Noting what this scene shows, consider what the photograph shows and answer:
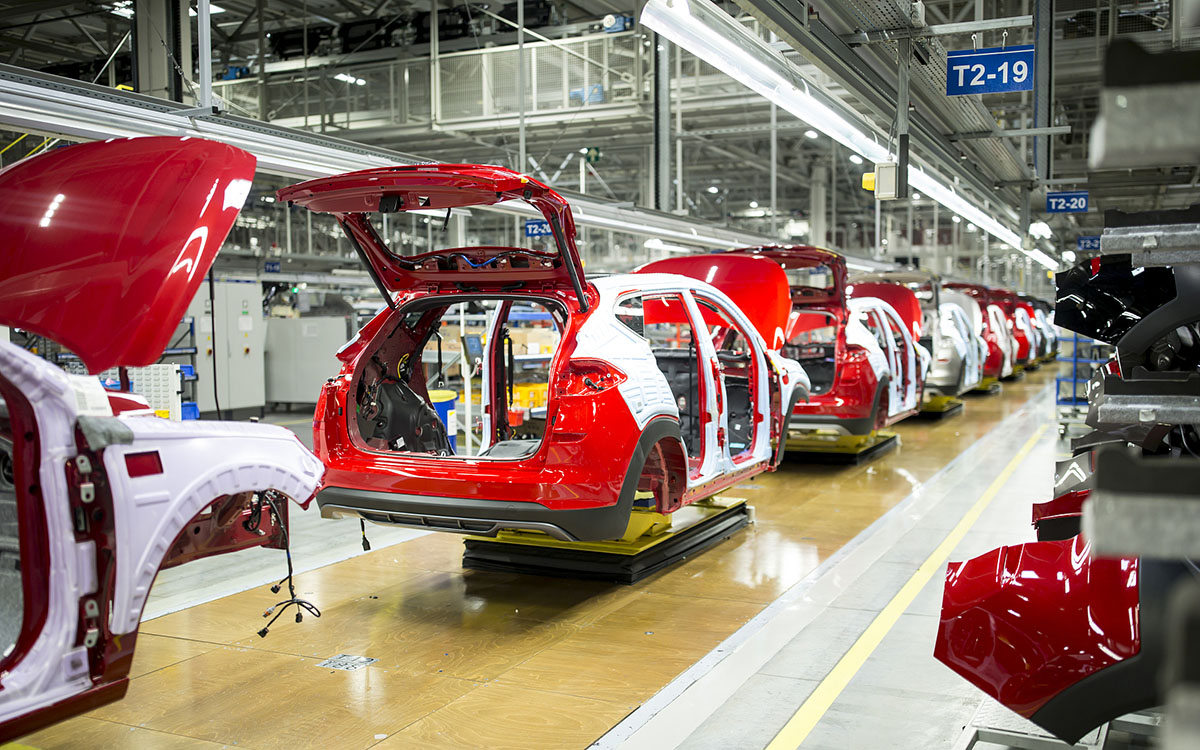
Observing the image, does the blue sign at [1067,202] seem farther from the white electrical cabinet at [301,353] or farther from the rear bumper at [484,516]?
the rear bumper at [484,516]

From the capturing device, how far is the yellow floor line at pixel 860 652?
3.60 meters

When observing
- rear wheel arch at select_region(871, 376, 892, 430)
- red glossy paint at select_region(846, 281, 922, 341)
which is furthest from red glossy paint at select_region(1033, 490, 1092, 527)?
red glossy paint at select_region(846, 281, 922, 341)

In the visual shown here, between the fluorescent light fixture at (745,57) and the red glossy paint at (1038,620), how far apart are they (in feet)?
11.1

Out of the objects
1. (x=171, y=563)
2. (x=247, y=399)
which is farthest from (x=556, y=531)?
(x=247, y=399)

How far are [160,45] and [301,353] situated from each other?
7240 millimetres

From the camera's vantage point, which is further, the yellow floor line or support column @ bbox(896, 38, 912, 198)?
support column @ bbox(896, 38, 912, 198)

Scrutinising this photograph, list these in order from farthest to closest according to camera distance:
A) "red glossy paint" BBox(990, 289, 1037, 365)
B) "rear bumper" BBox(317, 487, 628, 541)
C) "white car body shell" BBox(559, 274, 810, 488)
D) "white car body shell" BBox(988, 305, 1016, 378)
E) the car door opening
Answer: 1. "red glossy paint" BBox(990, 289, 1037, 365)
2. "white car body shell" BBox(988, 305, 1016, 378)
3. the car door opening
4. "white car body shell" BBox(559, 274, 810, 488)
5. "rear bumper" BBox(317, 487, 628, 541)

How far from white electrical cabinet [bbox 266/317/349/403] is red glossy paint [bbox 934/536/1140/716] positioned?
13.0 metres

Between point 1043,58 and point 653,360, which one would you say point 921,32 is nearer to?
point 1043,58

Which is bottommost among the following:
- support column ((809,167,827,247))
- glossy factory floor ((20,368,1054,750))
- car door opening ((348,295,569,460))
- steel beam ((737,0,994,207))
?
glossy factory floor ((20,368,1054,750))

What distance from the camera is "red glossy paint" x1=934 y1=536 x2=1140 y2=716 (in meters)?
2.52

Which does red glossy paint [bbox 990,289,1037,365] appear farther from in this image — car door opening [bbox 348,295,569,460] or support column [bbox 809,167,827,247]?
car door opening [bbox 348,295,569,460]

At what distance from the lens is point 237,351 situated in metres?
13.9

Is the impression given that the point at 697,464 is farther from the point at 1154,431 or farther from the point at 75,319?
the point at 75,319
